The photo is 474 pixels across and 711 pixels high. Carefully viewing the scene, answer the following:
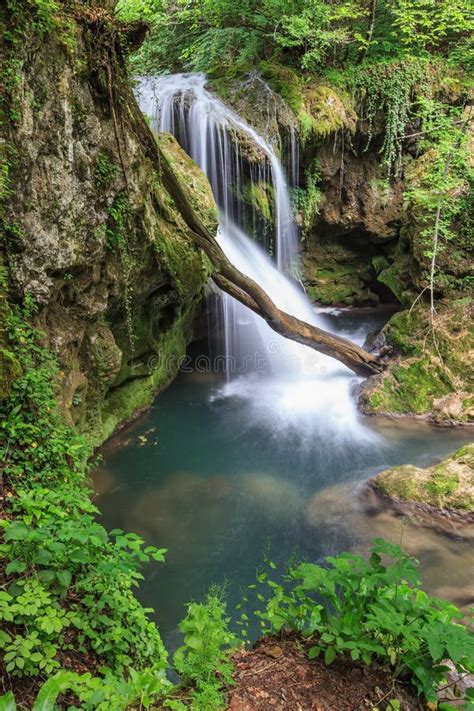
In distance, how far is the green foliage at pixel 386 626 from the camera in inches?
84.0

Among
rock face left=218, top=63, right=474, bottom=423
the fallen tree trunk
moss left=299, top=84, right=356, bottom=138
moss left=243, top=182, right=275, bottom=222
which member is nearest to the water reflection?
rock face left=218, top=63, right=474, bottom=423

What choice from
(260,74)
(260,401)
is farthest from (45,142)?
(260,74)

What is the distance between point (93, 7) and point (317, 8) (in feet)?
25.7

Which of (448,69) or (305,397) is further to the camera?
A: (448,69)

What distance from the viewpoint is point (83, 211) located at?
4434mm

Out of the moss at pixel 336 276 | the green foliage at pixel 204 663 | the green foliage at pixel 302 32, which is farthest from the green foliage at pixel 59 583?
the moss at pixel 336 276

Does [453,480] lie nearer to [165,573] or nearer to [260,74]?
[165,573]

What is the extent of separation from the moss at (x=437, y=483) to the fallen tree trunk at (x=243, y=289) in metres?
3.01

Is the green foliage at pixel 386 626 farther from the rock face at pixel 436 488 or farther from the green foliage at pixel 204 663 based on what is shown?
the rock face at pixel 436 488

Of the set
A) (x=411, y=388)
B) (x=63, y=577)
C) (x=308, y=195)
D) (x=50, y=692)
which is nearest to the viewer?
(x=50, y=692)

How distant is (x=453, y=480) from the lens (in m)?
5.69

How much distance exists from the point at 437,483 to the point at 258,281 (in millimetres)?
5546

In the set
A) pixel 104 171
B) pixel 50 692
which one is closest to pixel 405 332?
pixel 104 171

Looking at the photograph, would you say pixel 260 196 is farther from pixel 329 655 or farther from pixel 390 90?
pixel 329 655
